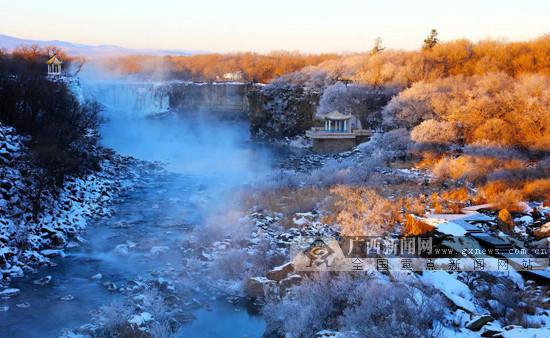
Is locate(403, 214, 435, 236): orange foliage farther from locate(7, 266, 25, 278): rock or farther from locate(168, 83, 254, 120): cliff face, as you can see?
locate(168, 83, 254, 120): cliff face

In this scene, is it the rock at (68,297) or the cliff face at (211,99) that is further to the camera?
the cliff face at (211,99)

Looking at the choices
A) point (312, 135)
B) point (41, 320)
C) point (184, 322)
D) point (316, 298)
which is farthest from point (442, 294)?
point (312, 135)

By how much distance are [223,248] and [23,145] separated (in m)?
9.38

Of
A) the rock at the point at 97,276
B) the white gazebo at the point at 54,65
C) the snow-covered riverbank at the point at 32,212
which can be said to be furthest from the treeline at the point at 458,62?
the rock at the point at 97,276

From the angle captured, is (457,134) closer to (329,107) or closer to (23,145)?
(329,107)

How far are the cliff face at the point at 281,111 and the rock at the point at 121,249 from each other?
31.9 metres

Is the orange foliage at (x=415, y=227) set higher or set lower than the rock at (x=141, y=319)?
higher

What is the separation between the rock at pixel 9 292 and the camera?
36.8ft

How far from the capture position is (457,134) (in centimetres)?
2650

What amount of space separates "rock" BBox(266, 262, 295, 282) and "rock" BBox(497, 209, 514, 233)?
6691 millimetres

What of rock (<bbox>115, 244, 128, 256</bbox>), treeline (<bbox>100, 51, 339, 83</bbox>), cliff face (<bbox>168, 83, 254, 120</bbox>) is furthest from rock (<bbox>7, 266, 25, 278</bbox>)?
treeline (<bbox>100, 51, 339, 83</bbox>)

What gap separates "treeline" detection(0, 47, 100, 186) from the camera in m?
17.8

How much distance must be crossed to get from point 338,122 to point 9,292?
3055 centimetres

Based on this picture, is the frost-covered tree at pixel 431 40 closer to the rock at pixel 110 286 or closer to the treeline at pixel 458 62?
the treeline at pixel 458 62
